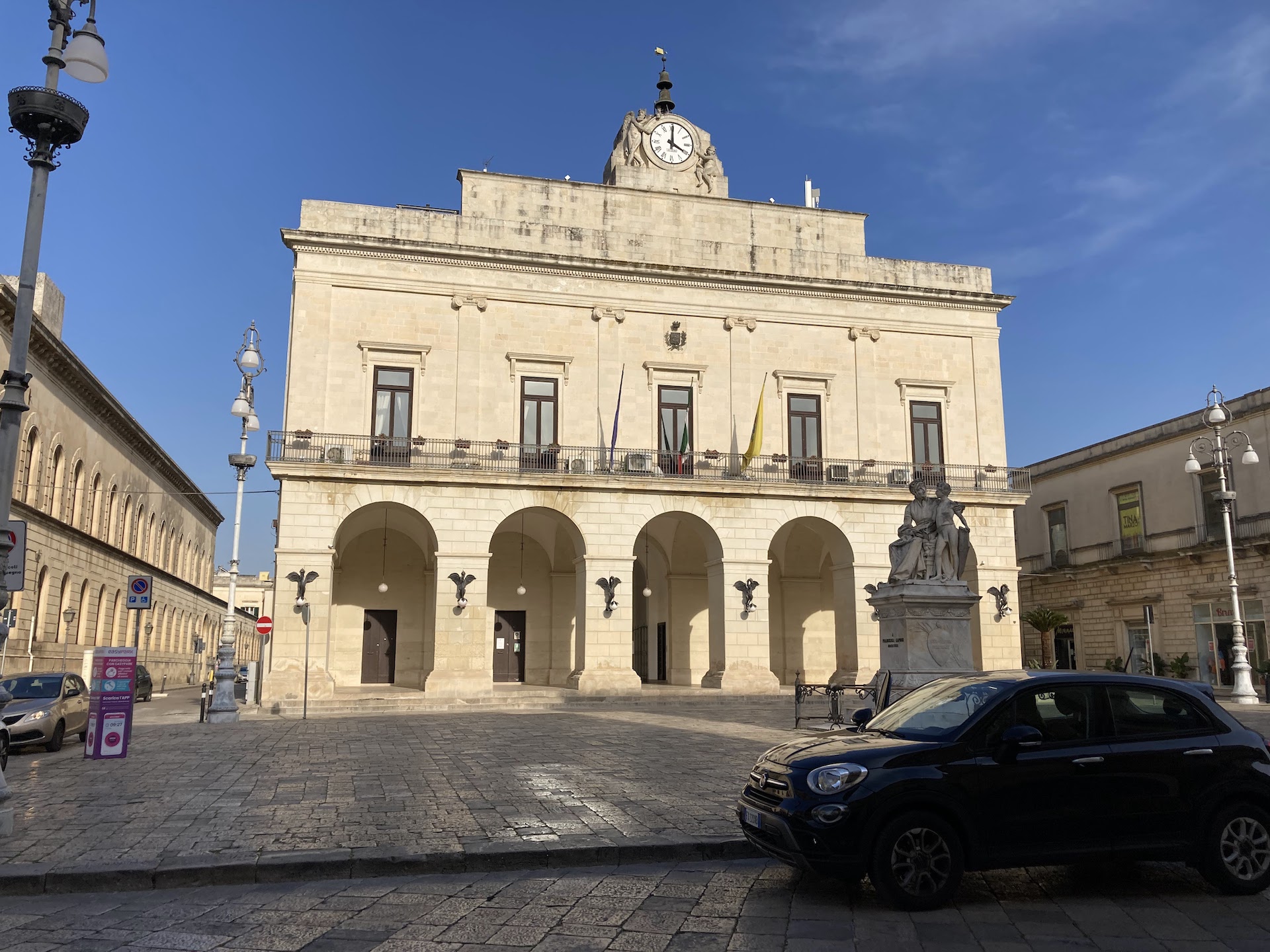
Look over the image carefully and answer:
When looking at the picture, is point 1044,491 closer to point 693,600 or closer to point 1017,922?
point 693,600

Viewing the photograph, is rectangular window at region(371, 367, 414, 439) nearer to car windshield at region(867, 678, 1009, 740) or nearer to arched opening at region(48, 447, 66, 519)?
arched opening at region(48, 447, 66, 519)

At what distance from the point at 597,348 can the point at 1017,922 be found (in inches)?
943

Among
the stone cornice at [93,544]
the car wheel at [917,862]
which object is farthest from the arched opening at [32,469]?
the car wheel at [917,862]

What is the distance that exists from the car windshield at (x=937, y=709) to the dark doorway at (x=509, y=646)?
77.8 feet

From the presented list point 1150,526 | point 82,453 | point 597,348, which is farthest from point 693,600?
point 82,453

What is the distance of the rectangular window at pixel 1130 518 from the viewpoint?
118ft

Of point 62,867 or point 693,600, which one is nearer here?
point 62,867

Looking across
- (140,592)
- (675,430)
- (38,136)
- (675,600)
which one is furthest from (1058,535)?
(38,136)

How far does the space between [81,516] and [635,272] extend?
23.6 meters

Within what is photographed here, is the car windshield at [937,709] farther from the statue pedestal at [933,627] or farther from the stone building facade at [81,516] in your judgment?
the stone building facade at [81,516]

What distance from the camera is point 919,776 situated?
235 inches

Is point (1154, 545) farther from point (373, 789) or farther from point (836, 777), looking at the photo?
point (836, 777)

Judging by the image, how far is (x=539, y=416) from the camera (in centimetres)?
2791

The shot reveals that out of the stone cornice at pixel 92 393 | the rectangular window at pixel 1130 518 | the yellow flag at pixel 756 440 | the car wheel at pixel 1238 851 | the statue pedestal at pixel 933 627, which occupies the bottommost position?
the car wheel at pixel 1238 851
